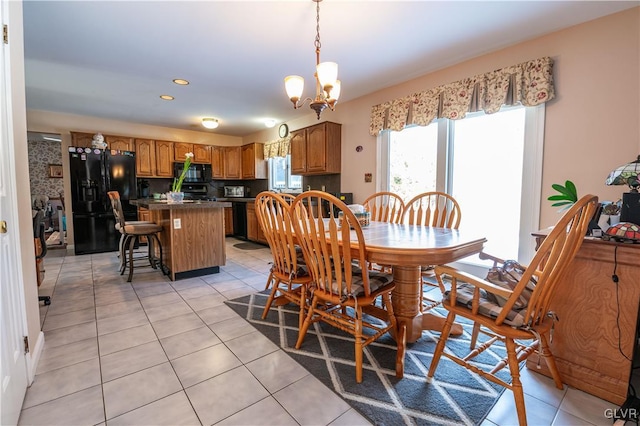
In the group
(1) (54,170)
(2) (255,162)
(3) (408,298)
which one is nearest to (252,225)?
(2) (255,162)

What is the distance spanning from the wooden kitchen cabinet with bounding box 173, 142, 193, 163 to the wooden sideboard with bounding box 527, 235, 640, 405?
625 centimetres

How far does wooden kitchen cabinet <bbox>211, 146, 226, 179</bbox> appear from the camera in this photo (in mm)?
6348

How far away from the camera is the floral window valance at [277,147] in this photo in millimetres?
5469

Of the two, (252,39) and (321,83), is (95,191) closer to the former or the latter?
(252,39)

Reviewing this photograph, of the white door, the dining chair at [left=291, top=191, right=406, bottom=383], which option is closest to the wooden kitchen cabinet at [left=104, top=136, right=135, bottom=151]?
the white door

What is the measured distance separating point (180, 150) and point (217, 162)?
31.6 inches

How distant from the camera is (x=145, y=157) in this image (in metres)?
5.51

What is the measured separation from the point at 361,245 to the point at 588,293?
1.20 m

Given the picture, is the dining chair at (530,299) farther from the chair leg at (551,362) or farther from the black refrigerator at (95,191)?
the black refrigerator at (95,191)

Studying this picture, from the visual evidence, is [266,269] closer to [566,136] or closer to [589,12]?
[566,136]

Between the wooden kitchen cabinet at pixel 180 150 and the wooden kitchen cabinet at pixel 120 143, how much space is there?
0.73m

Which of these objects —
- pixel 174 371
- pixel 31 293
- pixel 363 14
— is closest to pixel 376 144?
pixel 363 14

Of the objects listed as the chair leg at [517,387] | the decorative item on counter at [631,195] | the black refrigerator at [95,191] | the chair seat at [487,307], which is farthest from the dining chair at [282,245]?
the black refrigerator at [95,191]

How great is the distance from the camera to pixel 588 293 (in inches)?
56.9
